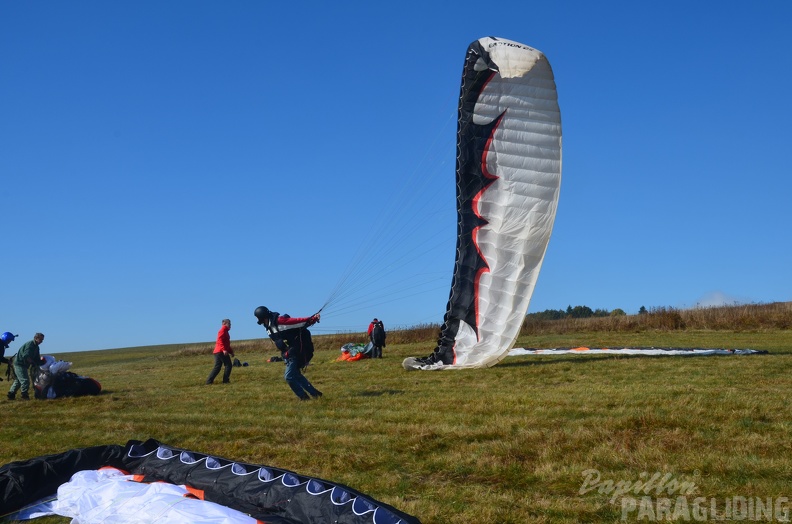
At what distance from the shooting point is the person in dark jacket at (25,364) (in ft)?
48.8

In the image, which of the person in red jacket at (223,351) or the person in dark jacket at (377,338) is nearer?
the person in red jacket at (223,351)

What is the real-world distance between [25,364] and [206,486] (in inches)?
439

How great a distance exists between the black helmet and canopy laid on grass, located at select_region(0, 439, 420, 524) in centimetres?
488

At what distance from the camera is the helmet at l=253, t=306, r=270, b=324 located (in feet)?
38.3

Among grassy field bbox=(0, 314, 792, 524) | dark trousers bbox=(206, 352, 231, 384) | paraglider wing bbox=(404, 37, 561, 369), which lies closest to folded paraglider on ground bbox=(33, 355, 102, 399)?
grassy field bbox=(0, 314, 792, 524)

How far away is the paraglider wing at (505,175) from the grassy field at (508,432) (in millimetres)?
1718

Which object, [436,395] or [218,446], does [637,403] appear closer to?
[436,395]

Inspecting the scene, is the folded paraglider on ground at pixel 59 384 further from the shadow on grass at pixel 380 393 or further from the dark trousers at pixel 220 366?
the shadow on grass at pixel 380 393

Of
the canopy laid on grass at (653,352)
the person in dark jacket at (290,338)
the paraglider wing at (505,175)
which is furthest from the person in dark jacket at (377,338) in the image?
the person in dark jacket at (290,338)

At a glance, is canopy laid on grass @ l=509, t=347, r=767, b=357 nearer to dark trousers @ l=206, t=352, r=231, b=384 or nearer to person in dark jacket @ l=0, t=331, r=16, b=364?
dark trousers @ l=206, t=352, r=231, b=384

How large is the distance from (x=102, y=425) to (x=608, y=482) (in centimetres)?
774

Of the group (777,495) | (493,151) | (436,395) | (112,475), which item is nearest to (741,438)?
(777,495)

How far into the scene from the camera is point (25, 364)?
14898 millimetres

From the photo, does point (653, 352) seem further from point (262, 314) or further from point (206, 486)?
point (206, 486)
